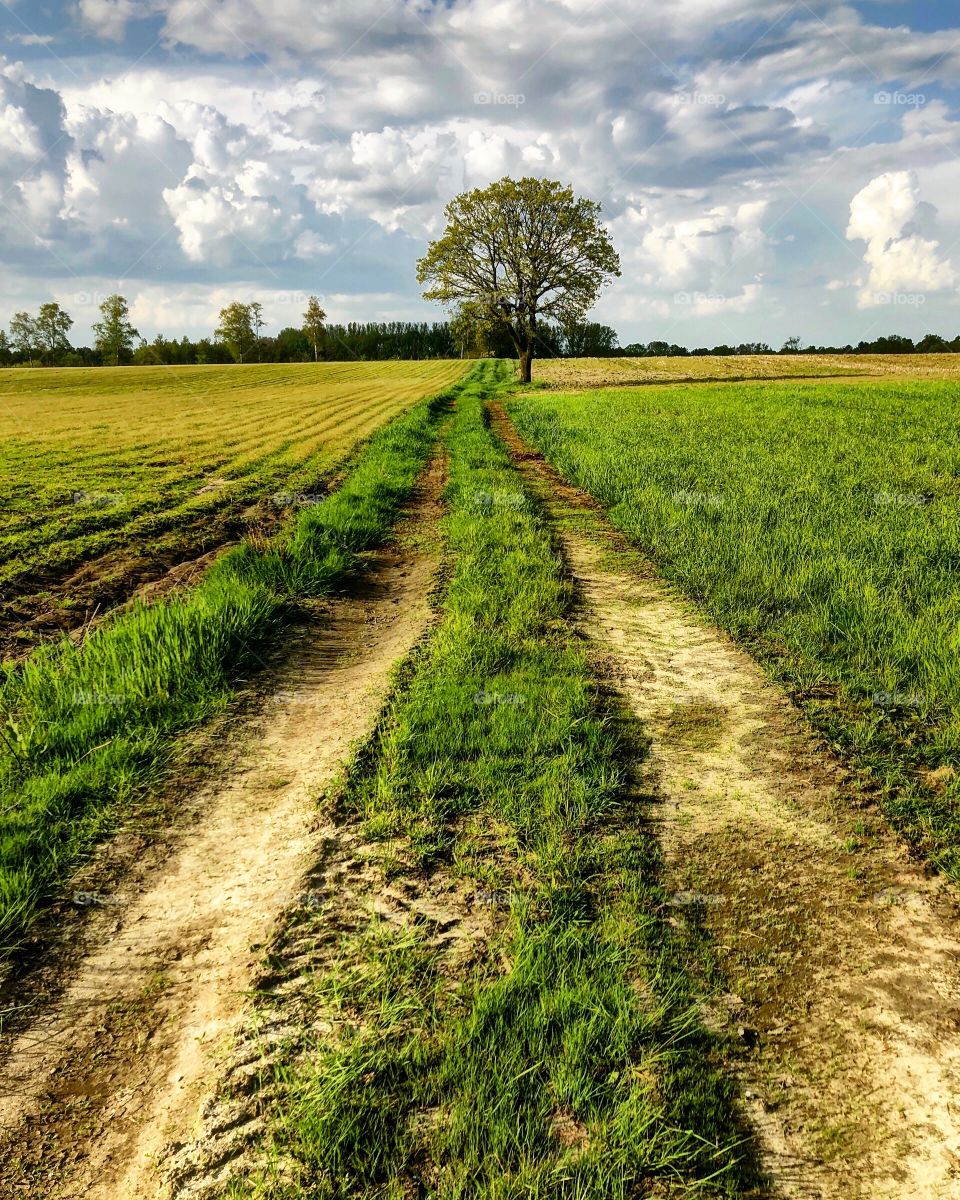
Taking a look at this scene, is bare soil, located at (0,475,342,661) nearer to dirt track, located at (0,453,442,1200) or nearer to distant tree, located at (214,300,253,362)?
dirt track, located at (0,453,442,1200)

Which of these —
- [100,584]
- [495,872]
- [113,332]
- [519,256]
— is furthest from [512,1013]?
[113,332]

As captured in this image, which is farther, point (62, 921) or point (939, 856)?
point (939, 856)

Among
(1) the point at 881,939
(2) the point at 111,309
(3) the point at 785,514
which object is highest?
(2) the point at 111,309

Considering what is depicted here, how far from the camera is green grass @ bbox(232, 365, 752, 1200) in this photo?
218 centimetres

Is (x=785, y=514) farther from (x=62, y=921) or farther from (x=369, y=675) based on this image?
(x=62, y=921)

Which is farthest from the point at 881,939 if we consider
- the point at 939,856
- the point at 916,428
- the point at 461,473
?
the point at 916,428

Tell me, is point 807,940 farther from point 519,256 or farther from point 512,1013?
point 519,256

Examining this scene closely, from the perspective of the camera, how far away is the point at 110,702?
16.2ft

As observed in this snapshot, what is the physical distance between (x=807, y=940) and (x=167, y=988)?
9.45 feet

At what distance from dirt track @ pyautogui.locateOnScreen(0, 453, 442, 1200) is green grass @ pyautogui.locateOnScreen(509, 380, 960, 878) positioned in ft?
11.6

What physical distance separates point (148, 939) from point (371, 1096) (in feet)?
4.61

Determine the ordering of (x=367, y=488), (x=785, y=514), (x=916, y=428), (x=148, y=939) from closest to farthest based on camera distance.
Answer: (x=148, y=939) < (x=785, y=514) < (x=367, y=488) < (x=916, y=428)

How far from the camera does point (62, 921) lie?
320 cm

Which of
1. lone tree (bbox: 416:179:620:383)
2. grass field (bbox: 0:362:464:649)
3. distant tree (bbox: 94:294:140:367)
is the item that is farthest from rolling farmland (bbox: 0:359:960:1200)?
distant tree (bbox: 94:294:140:367)
